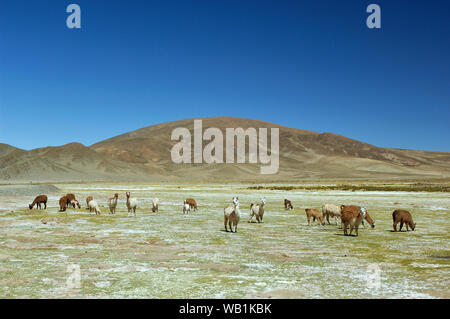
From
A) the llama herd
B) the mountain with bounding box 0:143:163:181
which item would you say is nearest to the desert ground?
the llama herd

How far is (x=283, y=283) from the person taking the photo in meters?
8.84

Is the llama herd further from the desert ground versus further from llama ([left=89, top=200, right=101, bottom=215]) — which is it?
the desert ground

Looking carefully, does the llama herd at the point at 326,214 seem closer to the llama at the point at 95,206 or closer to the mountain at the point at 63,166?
the llama at the point at 95,206

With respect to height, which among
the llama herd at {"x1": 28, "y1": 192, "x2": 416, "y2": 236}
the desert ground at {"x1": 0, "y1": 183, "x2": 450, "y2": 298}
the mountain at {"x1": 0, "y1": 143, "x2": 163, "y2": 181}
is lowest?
the desert ground at {"x1": 0, "y1": 183, "x2": 450, "y2": 298}

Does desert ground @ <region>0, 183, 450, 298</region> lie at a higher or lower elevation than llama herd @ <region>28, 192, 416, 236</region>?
lower

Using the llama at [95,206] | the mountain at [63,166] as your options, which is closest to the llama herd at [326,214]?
the llama at [95,206]

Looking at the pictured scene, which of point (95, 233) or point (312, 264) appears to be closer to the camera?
point (312, 264)

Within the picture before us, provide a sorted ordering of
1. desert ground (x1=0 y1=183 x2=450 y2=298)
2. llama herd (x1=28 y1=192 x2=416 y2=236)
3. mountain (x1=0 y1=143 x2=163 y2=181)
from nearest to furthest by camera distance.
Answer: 1. desert ground (x1=0 y1=183 x2=450 y2=298)
2. llama herd (x1=28 y1=192 x2=416 y2=236)
3. mountain (x1=0 y1=143 x2=163 y2=181)

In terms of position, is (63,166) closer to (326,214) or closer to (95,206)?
(95,206)

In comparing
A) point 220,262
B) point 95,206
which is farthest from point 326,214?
point 95,206
